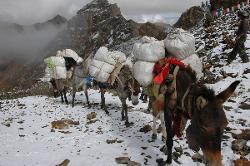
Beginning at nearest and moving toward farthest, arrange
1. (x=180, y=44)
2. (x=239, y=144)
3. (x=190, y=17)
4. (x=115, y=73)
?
(x=180, y=44)
(x=239, y=144)
(x=115, y=73)
(x=190, y=17)

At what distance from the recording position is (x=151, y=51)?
8.98 metres

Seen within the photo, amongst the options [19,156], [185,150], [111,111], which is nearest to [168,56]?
[185,150]

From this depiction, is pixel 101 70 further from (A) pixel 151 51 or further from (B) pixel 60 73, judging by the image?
(A) pixel 151 51

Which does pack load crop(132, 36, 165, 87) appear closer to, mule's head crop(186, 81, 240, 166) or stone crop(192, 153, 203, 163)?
stone crop(192, 153, 203, 163)

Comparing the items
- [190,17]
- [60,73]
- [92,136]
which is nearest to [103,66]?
[92,136]

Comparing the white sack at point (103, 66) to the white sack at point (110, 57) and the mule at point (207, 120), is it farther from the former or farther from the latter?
the mule at point (207, 120)

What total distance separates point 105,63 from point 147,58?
4.93m

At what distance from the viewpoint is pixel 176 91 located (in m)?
7.54

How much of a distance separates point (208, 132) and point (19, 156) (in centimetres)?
582

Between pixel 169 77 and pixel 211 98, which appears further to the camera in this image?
pixel 169 77

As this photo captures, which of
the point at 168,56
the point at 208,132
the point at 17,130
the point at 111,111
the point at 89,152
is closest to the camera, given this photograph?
the point at 208,132

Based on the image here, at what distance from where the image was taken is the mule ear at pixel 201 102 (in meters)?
5.63

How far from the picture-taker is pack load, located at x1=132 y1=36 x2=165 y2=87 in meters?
8.90

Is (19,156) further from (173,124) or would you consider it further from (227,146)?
(227,146)
